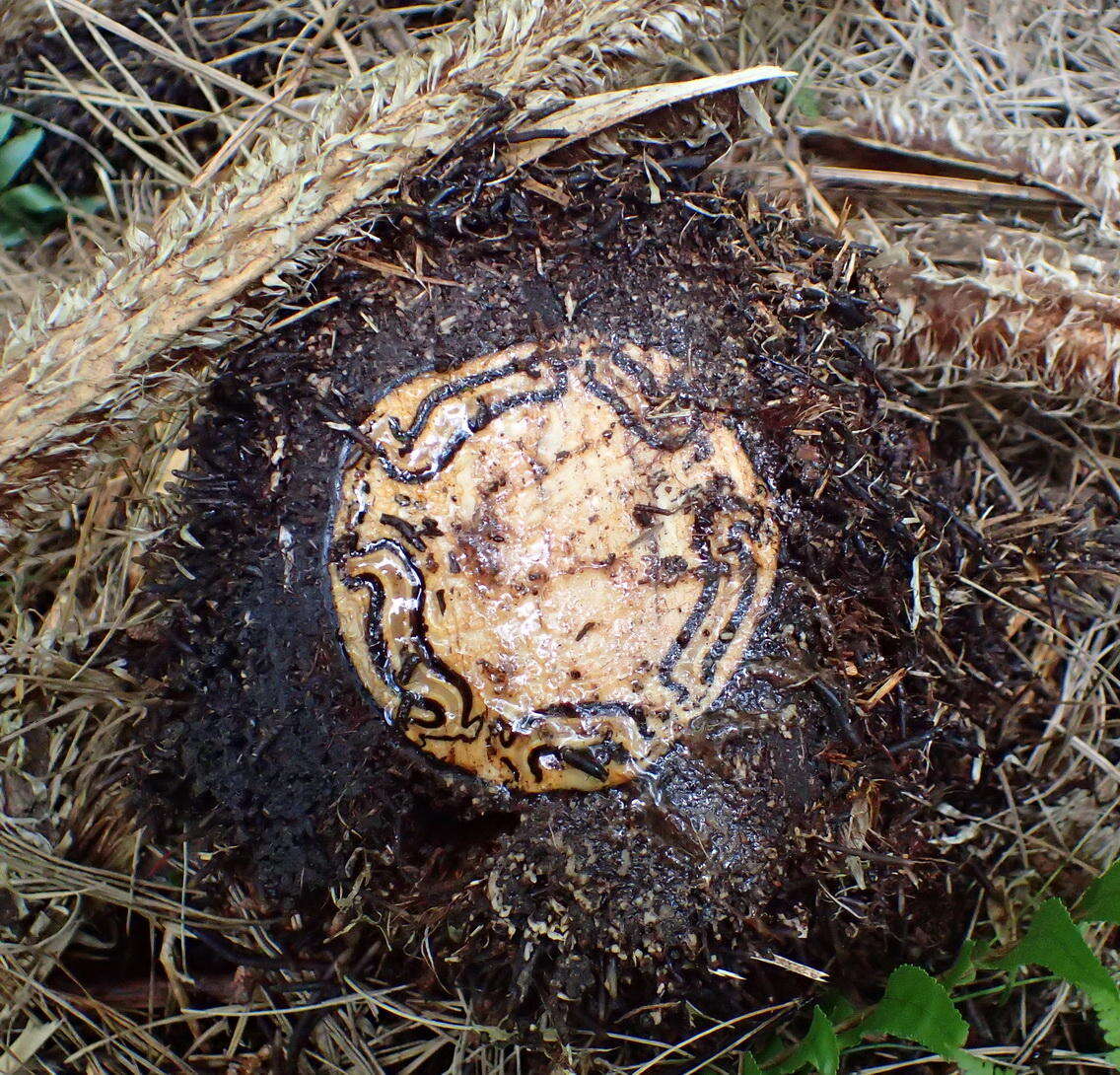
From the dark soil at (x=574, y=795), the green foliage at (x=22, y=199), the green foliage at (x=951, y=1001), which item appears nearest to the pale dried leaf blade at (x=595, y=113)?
the dark soil at (x=574, y=795)

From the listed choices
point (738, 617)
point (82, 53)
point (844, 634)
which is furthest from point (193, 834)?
point (82, 53)

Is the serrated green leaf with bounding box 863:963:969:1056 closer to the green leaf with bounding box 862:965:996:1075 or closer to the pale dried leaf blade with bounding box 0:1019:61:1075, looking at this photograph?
the green leaf with bounding box 862:965:996:1075

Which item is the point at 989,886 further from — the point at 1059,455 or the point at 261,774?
the point at 261,774

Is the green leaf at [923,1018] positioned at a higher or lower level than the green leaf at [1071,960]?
higher

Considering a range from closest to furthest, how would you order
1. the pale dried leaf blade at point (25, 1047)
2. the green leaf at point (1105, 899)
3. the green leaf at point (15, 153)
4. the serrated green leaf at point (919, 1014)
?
the serrated green leaf at point (919, 1014)
the green leaf at point (1105, 899)
the pale dried leaf blade at point (25, 1047)
the green leaf at point (15, 153)

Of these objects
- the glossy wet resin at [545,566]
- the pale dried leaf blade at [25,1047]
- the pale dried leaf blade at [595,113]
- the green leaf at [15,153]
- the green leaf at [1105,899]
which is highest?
the green leaf at [15,153]

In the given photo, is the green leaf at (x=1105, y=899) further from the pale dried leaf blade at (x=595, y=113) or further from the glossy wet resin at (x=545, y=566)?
the pale dried leaf blade at (x=595, y=113)

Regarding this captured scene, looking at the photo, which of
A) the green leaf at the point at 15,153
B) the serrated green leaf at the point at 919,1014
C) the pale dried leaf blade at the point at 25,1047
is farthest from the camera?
the green leaf at the point at 15,153

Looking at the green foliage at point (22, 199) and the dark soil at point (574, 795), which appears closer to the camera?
the dark soil at point (574, 795)
